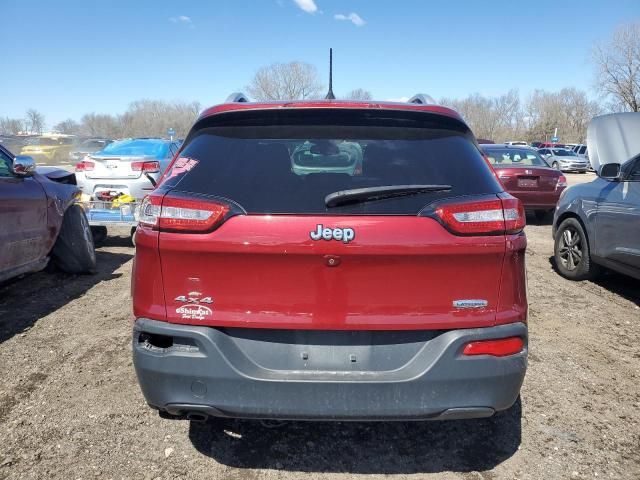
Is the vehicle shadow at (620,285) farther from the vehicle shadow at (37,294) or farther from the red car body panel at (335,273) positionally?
the vehicle shadow at (37,294)

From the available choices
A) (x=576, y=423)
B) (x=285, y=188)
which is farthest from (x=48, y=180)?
(x=576, y=423)

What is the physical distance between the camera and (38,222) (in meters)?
5.09

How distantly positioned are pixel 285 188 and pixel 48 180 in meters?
4.65

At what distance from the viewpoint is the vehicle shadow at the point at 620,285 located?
5477 mm

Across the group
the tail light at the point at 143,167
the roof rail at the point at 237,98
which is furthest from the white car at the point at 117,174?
the roof rail at the point at 237,98

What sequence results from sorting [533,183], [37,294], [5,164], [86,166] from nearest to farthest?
[5,164]
[37,294]
[86,166]
[533,183]

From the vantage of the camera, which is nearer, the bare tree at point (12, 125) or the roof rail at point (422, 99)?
the roof rail at point (422, 99)

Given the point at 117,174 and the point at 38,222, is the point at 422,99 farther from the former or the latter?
the point at 117,174

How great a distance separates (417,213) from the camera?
199 centimetres

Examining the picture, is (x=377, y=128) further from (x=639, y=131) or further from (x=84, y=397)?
(x=639, y=131)

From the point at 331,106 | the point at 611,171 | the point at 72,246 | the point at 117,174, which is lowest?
the point at 72,246

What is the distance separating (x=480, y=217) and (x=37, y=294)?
5028 mm

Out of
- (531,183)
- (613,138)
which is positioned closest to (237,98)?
(613,138)

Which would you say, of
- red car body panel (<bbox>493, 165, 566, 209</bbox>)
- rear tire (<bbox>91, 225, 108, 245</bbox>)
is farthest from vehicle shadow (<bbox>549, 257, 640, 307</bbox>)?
rear tire (<bbox>91, 225, 108, 245</bbox>)
